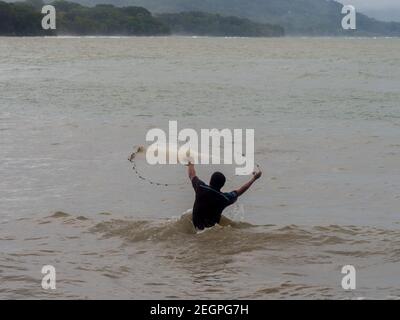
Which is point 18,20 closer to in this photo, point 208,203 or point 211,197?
point 208,203

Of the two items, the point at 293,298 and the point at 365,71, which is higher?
the point at 365,71

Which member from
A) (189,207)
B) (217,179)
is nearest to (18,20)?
(189,207)

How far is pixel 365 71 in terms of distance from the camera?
64062 mm

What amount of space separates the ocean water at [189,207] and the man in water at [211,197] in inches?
9.6

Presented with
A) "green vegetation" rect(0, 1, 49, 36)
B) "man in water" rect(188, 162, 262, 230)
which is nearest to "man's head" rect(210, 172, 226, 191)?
"man in water" rect(188, 162, 262, 230)

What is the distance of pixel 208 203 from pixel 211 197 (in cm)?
19

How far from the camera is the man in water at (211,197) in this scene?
1212cm

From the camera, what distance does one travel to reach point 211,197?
12.3 metres

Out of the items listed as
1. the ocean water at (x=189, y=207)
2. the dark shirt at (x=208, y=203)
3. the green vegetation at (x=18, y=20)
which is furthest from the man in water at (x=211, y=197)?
the green vegetation at (x=18, y=20)

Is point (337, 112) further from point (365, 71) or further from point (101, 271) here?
point (365, 71)

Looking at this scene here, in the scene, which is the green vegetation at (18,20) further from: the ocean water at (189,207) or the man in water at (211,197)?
the man in water at (211,197)

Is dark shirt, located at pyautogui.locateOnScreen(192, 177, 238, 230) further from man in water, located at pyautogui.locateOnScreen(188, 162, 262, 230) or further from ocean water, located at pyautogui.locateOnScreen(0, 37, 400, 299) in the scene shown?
ocean water, located at pyautogui.locateOnScreen(0, 37, 400, 299)

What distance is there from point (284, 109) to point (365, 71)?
31141 mm
